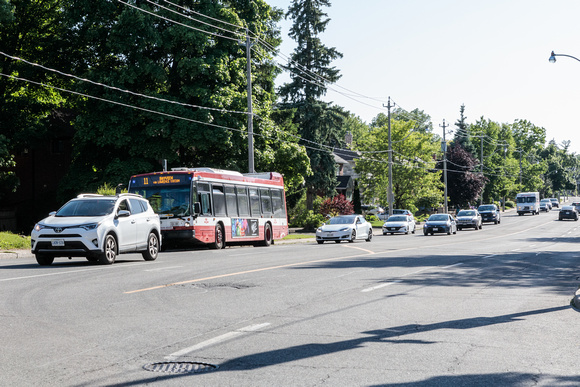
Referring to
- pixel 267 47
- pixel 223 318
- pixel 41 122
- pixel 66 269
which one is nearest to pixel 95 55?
pixel 41 122

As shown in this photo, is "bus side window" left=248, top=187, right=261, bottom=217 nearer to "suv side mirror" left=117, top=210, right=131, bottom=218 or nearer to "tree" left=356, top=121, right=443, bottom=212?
"suv side mirror" left=117, top=210, right=131, bottom=218

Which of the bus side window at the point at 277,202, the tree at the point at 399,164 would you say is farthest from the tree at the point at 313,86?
the bus side window at the point at 277,202

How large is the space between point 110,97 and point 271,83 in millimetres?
13550

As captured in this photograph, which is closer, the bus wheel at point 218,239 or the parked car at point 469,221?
the bus wheel at point 218,239

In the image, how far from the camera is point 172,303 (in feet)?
34.6

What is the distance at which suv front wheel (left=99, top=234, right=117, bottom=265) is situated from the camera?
1795 centimetres

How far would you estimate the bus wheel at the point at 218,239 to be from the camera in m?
28.2

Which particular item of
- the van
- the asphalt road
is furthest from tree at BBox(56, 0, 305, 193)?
A: the van

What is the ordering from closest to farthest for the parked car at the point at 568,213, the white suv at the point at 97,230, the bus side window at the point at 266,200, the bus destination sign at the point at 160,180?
the white suv at the point at 97,230, the bus destination sign at the point at 160,180, the bus side window at the point at 266,200, the parked car at the point at 568,213

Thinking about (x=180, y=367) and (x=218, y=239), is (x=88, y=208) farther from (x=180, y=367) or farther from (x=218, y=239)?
(x=180, y=367)

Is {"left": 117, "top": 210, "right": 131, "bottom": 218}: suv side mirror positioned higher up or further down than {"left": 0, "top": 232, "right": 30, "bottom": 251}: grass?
higher up

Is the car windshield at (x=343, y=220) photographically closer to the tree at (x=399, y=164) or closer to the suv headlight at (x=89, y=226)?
the suv headlight at (x=89, y=226)

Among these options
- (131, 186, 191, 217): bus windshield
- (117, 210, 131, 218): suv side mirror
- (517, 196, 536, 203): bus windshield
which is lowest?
(117, 210, 131, 218): suv side mirror

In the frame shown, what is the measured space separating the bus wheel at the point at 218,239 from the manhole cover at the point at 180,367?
21564mm
